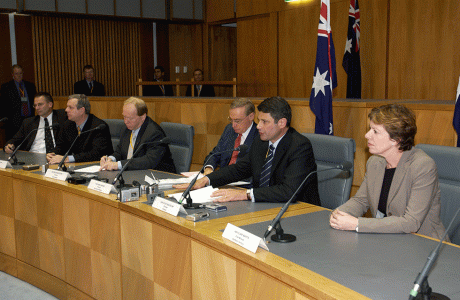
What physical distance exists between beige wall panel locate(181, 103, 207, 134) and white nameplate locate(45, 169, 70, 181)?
7.45 feet

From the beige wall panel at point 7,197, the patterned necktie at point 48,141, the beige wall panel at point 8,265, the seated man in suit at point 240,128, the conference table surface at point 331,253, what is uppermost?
the seated man in suit at point 240,128

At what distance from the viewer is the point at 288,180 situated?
8.28 feet

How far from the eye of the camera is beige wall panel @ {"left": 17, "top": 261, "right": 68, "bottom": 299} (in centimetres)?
307

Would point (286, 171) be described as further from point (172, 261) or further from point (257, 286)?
point (257, 286)

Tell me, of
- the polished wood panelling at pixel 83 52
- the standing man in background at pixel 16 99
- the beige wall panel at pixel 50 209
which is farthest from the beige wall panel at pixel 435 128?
the polished wood panelling at pixel 83 52

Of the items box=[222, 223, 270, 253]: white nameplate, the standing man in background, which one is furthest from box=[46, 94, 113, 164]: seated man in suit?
the standing man in background

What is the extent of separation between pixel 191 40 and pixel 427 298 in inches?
384

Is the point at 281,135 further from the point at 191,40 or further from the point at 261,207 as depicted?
the point at 191,40

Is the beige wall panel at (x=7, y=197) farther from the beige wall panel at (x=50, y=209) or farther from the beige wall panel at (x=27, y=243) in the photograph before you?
the beige wall panel at (x=50, y=209)

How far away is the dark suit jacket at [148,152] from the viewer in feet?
11.6

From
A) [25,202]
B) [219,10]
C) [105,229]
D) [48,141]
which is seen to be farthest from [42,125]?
[219,10]

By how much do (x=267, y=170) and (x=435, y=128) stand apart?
4.43 ft

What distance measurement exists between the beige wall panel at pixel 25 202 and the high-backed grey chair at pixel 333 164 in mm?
1903

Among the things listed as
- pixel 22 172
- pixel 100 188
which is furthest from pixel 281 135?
pixel 22 172
